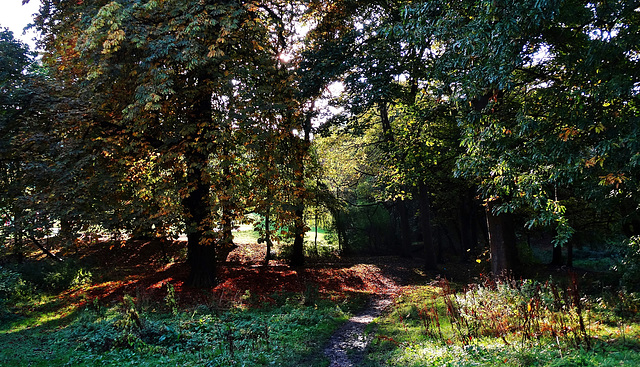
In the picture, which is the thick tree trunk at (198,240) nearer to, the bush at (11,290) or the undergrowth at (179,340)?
the undergrowth at (179,340)

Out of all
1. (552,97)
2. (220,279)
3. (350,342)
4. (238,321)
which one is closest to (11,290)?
(220,279)

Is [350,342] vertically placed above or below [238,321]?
below

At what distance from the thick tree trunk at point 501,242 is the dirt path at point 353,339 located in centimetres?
336

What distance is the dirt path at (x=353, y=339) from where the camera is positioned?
6242mm

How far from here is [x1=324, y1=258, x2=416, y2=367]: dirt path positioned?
246 inches

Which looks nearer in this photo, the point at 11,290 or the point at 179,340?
the point at 179,340

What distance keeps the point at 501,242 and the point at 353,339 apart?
484cm

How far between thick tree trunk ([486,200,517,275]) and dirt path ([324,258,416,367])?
3.36 meters

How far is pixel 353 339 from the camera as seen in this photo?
7.42 m

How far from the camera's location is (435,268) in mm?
17984

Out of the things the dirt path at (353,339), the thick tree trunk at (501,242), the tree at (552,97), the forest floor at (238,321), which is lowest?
the dirt path at (353,339)

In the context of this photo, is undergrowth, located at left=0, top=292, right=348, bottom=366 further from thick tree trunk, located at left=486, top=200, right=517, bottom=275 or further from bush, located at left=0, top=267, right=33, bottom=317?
thick tree trunk, located at left=486, top=200, right=517, bottom=275

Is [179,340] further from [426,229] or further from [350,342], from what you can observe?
[426,229]

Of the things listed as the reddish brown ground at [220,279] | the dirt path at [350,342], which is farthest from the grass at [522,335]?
the reddish brown ground at [220,279]
